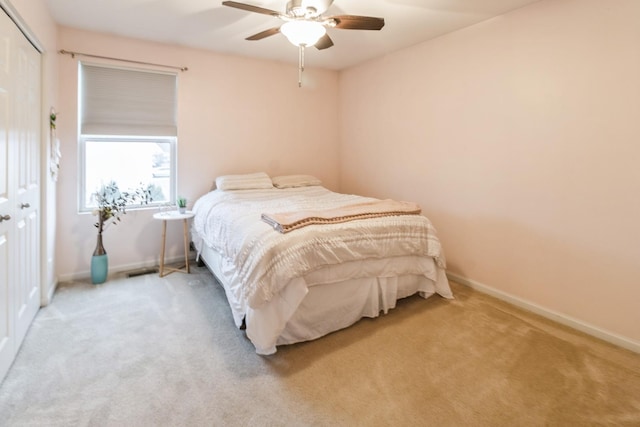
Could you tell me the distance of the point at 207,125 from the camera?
13.3 ft

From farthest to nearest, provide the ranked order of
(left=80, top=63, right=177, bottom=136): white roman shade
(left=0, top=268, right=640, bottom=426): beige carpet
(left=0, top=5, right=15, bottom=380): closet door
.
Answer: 1. (left=80, top=63, right=177, bottom=136): white roman shade
2. (left=0, top=5, right=15, bottom=380): closet door
3. (left=0, top=268, right=640, bottom=426): beige carpet

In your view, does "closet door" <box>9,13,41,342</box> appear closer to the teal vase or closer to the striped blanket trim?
the teal vase

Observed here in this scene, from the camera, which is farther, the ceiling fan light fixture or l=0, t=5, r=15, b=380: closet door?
the ceiling fan light fixture

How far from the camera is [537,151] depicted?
2779mm

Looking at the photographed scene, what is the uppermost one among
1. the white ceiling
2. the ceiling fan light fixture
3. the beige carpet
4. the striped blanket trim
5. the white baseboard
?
the white ceiling

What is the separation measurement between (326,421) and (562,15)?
3211 millimetres

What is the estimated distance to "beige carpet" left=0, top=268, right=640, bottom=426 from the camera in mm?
1699

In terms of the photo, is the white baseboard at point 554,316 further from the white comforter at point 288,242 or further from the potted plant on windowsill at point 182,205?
the potted plant on windowsill at point 182,205

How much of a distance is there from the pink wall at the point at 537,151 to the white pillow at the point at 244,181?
1653mm

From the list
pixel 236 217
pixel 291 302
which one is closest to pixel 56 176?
pixel 236 217

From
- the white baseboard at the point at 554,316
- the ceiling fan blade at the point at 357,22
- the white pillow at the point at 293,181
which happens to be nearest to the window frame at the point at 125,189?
the white pillow at the point at 293,181

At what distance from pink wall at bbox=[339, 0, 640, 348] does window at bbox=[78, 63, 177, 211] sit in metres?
2.68

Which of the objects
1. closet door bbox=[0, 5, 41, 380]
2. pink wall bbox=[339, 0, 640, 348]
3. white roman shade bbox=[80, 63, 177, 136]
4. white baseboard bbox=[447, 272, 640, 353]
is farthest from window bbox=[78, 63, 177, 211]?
white baseboard bbox=[447, 272, 640, 353]

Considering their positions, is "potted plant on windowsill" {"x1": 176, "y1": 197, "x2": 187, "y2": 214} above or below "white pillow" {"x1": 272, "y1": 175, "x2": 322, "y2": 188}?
below
